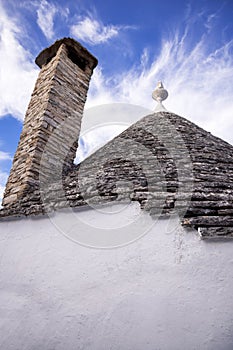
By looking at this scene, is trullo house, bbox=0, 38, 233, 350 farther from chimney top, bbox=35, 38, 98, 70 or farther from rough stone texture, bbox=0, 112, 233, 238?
chimney top, bbox=35, 38, 98, 70

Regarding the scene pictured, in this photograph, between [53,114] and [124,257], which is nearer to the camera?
[124,257]

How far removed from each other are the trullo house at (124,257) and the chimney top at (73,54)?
10.9 feet

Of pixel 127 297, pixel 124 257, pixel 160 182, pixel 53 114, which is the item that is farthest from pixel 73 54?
pixel 127 297

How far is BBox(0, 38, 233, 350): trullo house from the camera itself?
2258 mm

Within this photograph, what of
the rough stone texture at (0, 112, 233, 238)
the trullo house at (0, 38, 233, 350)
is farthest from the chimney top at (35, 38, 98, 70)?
the trullo house at (0, 38, 233, 350)

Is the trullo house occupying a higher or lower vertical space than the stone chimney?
lower

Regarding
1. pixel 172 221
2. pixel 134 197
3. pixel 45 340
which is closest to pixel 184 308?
pixel 172 221

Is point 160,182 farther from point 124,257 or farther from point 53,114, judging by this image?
point 53,114

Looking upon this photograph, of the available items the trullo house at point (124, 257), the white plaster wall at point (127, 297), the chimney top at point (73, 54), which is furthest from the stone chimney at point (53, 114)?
the white plaster wall at point (127, 297)

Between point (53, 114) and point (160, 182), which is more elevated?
point (53, 114)

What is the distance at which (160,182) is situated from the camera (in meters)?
3.11

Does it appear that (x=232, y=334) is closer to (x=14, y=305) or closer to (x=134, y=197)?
(x=134, y=197)

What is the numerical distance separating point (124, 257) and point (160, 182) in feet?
3.30

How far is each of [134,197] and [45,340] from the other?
5.29 ft
